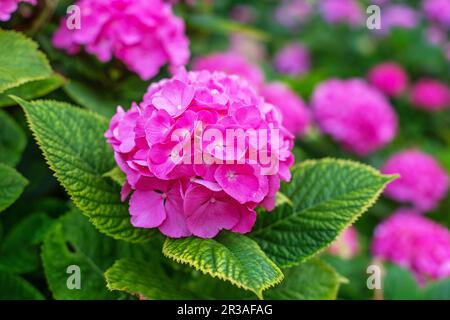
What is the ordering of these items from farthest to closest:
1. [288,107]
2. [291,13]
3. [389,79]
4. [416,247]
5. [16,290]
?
[291,13] < [389,79] < [288,107] < [416,247] < [16,290]

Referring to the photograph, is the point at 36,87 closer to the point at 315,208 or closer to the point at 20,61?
the point at 20,61

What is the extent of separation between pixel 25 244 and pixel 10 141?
0.70 feet

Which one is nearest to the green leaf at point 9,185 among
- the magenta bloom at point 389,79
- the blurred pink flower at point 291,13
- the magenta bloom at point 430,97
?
the magenta bloom at point 389,79

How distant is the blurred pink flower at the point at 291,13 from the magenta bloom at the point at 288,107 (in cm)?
147

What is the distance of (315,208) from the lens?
1.01m

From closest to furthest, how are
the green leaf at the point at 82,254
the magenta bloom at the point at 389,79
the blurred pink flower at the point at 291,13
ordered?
the green leaf at the point at 82,254, the magenta bloom at the point at 389,79, the blurred pink flower at the point at 291,13

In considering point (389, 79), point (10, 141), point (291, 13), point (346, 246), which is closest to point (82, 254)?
point (10, 141)

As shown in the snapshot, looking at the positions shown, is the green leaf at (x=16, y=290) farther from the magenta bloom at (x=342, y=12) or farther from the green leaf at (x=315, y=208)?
the magenta bloom at (x=342, y=12)

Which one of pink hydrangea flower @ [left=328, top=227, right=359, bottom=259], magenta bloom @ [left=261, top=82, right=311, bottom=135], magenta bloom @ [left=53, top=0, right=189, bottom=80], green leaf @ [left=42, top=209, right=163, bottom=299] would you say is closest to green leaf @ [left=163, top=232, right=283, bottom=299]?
green leaf @ [left=42, top=209, right=163, bottom=299]

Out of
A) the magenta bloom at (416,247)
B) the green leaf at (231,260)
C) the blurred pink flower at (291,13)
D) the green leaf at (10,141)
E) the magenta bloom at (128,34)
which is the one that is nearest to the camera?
the green leaf at (231,260)

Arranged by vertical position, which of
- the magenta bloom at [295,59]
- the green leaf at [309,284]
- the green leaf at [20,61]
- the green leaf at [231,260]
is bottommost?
the magenta bloom at [295,59]

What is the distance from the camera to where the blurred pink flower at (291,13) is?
3.28 metres

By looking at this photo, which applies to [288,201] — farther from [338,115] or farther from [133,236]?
[338,115]

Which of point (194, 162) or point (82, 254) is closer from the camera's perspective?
point (194, 162)
